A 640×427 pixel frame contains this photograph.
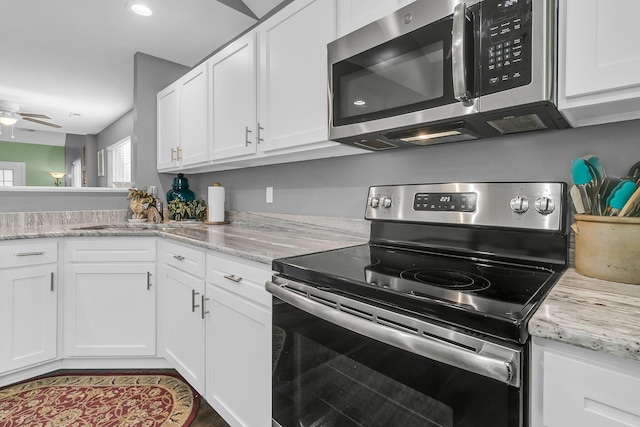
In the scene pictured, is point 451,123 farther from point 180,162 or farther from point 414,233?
point 180,162

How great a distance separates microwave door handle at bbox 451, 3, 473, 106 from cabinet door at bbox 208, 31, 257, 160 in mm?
1205

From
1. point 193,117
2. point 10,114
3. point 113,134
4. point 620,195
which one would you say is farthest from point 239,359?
point 113,134

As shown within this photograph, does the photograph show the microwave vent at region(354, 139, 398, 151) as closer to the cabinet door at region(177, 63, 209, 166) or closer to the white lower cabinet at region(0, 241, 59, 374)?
the cabinet door at region(177, 63, 209, 166)

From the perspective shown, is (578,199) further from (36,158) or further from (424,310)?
(36,158)

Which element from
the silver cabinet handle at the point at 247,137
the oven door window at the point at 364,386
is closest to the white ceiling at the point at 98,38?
the silver cabinet handle at the point at 247,137

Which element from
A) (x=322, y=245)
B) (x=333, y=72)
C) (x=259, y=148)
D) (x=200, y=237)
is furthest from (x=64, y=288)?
(x=333, y=72)

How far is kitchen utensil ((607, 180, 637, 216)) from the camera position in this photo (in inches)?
32.7

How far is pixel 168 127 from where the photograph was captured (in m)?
2.80

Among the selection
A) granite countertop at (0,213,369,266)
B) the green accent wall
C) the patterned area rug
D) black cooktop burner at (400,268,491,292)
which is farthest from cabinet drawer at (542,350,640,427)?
the green accent wall

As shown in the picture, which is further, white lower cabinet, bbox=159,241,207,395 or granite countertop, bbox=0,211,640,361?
white lower cabinet, bbox=159,241,207,395

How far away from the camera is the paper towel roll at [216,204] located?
98.8 inches

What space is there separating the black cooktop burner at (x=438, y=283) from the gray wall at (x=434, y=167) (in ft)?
1.24

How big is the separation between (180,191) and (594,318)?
297 cm

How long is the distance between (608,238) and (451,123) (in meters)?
0.54
